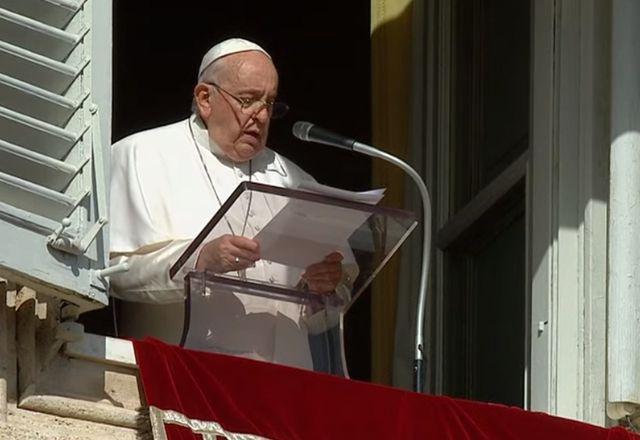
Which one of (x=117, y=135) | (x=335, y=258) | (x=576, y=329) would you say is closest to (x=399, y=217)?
(x=335, y=258)

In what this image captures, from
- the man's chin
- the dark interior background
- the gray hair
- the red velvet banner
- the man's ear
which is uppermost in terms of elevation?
the dark interior background

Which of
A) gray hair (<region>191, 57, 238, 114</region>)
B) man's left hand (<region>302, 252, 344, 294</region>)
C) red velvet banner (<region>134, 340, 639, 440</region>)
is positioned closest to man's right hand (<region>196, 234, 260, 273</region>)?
man's left hand (<region>302, 252, 344, 294</region>)

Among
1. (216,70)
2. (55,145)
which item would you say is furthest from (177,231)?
(55,145)

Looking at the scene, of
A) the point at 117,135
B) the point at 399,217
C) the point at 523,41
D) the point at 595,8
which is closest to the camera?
the point at 399,217

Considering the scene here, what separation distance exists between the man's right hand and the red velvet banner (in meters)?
0.28

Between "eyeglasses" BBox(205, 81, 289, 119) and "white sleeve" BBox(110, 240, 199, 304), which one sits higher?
"eyeglasses" BBox(205, 81, 289, 119)

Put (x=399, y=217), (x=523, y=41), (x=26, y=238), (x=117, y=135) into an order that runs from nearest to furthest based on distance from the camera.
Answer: (x=26, y=238), (x=399, y=217), (x=523, y=41), (x=117, y=135)

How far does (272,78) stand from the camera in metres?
8.55

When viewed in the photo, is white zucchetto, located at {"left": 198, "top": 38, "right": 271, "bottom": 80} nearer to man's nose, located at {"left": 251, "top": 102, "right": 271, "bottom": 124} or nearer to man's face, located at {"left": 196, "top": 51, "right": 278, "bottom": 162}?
man's face, located at {"left": 196, "top": 51, "right": 278, "bottom": 162}

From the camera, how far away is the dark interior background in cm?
1105

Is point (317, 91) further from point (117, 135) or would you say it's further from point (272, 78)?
point (272, 78)

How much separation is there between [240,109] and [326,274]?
82 cm

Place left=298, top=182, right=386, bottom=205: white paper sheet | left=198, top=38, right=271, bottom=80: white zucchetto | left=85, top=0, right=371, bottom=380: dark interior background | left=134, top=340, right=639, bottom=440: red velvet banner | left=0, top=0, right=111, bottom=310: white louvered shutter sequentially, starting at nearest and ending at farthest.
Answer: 1. left=0, top=0, right=111, bottom=310: white louvered shutter
2. left=134, top=340, right=639, bottom=440: red velvet banner
3. left=298, top=182, right=386, bottom=205: white paper sheet
4. left=198, top=38, right=271, bottom=80: white zucchetto
5. left=85, top=0, right=371, bottom=380: dark interior background

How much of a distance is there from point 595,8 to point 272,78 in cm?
80
